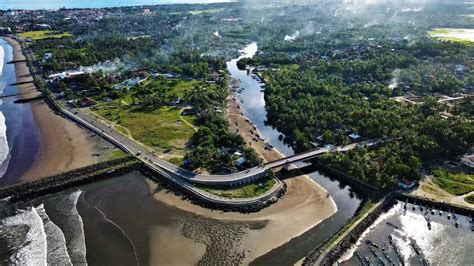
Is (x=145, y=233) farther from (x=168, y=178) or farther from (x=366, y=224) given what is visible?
(x=366, y=224)

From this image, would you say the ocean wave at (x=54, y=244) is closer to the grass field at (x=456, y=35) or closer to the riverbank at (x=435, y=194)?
the riverbank at (x=435, y=194)

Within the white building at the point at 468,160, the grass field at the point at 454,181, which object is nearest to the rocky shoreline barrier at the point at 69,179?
the grass field at the point at 454,181

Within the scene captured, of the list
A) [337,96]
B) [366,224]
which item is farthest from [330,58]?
[366,224]

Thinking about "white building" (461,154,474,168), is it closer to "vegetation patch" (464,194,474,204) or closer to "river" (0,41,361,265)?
"vegetation patch" (464,194,474,204)

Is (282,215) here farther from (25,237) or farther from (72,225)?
(25,237)

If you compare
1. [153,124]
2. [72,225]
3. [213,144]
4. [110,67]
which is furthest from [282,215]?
[110,67]

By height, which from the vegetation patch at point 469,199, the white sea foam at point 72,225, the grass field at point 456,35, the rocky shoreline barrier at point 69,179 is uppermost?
the grass field at point 456,35
